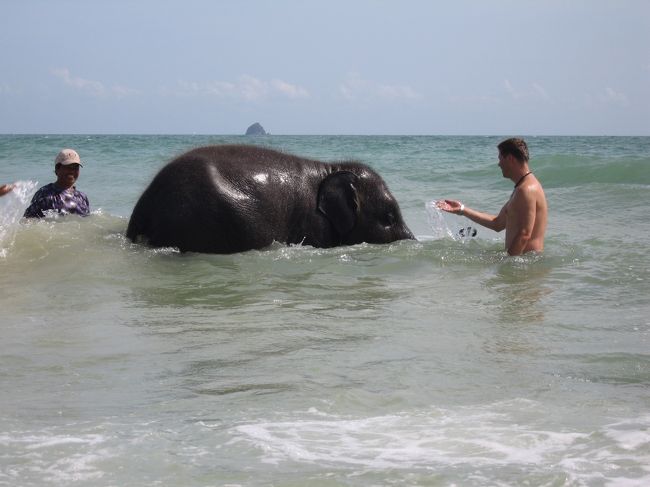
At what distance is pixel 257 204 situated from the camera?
27.5 feet

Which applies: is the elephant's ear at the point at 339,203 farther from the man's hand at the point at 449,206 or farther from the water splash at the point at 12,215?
the water splash at the point at 12,215

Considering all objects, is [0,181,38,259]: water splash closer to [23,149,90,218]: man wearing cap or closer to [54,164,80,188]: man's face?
[23,149,90,218]: man wearing cap

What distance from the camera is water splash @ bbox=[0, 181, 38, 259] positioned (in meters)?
8.43

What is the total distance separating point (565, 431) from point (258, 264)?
4.43 m

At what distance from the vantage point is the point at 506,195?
17.8 m

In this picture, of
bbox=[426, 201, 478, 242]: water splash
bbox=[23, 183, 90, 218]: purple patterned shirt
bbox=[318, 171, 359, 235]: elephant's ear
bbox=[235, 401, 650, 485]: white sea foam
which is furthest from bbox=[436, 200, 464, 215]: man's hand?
bbox=[235, 401, 650, 485]: white sea foam

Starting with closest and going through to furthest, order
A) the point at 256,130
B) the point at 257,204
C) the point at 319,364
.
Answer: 1. the point at 319,364
2. the point at 257,204
3. the point at 256,130

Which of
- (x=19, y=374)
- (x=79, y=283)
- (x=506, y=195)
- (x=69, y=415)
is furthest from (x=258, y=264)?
(x=506, y=195)

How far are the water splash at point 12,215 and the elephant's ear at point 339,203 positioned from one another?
2.76 meters

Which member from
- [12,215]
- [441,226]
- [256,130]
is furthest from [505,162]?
[256,130]

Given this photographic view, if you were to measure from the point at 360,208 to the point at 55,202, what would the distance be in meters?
3.01

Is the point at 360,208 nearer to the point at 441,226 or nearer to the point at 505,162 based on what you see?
the point at 505,162

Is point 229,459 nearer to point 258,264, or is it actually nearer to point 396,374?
point 396,374

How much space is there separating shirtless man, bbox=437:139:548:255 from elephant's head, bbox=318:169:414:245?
3.86 feet
